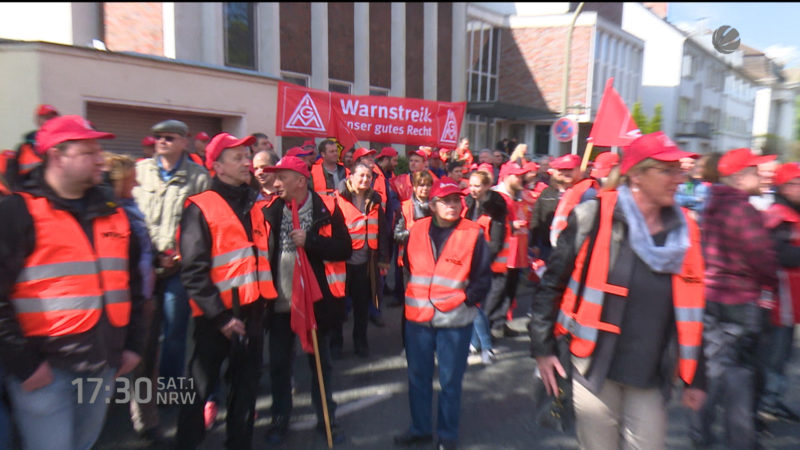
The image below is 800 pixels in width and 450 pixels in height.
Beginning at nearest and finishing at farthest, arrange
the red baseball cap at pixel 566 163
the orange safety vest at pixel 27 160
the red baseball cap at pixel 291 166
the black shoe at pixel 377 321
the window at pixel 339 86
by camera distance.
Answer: the orange safety vest at pixel 27 160, the red baseball cap at pixel 291 166, the red baseball cap at pixel 566 163, the black shoe at pixel 377 321, the window at pixel 339 86

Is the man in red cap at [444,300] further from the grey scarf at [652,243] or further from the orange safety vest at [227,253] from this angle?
the grey scarf at [652,243]

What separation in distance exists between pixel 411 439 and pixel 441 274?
45.3 inches

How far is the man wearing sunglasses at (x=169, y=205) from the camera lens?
13.4 feet

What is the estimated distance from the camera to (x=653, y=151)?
7.84 ft

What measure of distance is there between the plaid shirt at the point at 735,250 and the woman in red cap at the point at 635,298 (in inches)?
46.9

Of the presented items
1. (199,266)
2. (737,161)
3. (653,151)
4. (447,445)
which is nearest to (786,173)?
(737,161)

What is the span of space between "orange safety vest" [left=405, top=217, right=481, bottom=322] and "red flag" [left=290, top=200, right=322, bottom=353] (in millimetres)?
620

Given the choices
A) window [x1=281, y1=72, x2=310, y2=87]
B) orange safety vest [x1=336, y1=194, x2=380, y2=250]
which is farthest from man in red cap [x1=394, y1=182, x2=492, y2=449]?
window [x1=281, y1=72, x2=310, y2=87]

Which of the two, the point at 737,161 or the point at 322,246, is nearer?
the point at 322,246

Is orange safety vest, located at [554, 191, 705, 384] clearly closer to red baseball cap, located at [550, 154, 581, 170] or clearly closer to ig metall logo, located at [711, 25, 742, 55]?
ig metall logo, located at [711, 25, 742, 55]

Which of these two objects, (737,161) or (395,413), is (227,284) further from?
(737,161)

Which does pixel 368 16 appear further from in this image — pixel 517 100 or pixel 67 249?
pixel 67 249

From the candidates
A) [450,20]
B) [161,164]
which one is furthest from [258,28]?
[161,164]

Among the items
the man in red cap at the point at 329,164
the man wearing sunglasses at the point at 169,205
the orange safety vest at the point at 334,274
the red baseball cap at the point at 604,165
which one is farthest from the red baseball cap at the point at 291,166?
the red baseball cap at the point at 604,165
